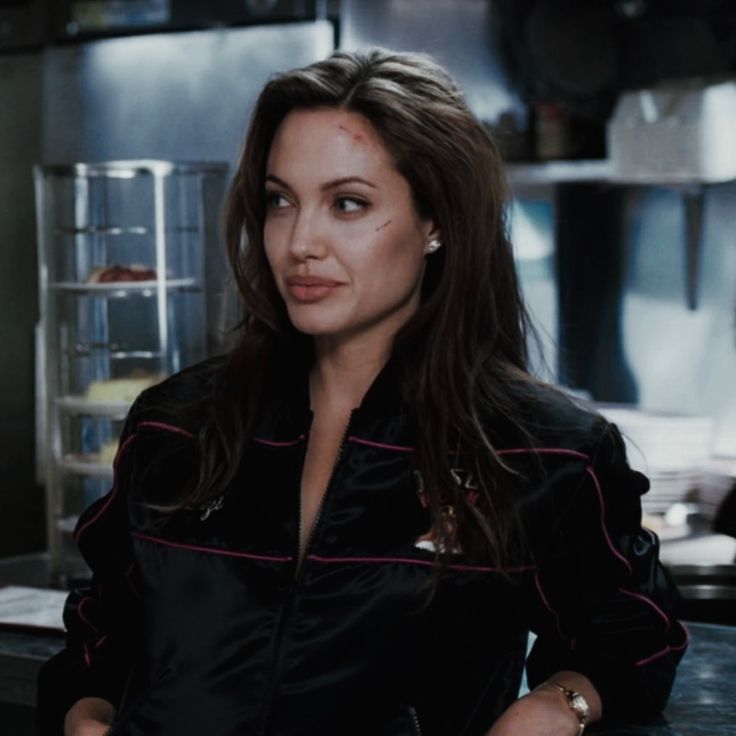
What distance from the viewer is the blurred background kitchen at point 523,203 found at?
2893 millimetres

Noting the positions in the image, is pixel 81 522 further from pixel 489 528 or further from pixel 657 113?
pixel 657 113

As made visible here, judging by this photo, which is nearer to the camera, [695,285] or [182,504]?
[182,504]

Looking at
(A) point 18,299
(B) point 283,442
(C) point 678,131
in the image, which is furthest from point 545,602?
(A) point 18,299

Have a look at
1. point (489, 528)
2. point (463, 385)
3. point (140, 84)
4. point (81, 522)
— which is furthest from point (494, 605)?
point (140, 84)

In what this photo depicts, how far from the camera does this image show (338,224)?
1548mm

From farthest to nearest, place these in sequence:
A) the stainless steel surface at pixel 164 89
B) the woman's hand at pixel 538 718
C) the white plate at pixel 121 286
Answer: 1. the stainless steel surface at pixel 164 89
2. the white plate at pixel 121 286
3. the woman's hand at pixel 538 718

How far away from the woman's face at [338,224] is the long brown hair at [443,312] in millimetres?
23

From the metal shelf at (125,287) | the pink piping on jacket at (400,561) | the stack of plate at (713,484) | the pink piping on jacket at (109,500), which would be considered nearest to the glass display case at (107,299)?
the metal shelf at (125,287)

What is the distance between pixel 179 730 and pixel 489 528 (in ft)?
1.14

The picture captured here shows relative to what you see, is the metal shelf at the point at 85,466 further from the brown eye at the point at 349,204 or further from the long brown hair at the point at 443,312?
the brown eye at the point at 349,204

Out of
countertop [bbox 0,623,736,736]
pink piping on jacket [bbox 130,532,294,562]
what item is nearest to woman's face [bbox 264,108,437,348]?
pink piping on jacket [bbox 130,532,294,562]

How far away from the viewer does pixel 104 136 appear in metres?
3.46

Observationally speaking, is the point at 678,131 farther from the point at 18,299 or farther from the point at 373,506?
the point at 18,299

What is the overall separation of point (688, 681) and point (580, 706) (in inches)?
12.1
